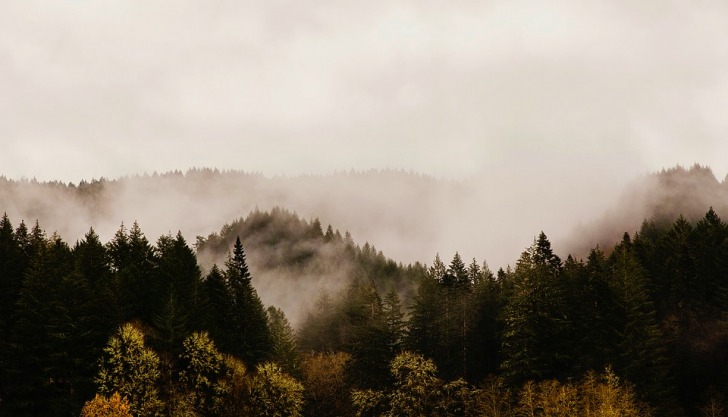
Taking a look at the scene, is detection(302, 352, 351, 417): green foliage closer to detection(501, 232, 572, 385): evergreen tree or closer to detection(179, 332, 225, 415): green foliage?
detection(179, 332, 225, 415): green foliage

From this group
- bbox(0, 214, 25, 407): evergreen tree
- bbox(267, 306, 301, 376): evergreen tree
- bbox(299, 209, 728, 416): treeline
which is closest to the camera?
bbox(0, 214, 25, 407): evergreen tree

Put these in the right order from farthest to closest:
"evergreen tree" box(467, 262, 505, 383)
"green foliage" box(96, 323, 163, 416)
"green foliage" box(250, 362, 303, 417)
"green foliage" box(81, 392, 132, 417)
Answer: "evergreen tree" box(467, 262, 505, 383) < "green foliage" box(250, 362, 303, 417) < "green foliage" box(96, 323, 163, 416) < "green foliage" box(81, 392, 132, 417)

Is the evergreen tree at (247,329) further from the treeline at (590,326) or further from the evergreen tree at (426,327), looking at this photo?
the evergreen tree at (426,327)

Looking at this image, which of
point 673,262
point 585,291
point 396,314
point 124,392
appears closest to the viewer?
point 124,392

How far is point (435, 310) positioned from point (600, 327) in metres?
24.4

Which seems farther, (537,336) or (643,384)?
(537,336)

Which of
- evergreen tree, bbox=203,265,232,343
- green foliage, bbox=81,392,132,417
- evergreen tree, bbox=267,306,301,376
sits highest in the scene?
evergreen tree, bbox=203,265,232,343

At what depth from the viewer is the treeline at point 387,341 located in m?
61.2

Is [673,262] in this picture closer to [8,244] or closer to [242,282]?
[242,282]

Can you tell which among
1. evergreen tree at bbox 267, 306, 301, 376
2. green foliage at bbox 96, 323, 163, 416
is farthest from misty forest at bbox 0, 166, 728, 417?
evergreen tree at bbox 267, 306, 301, 376

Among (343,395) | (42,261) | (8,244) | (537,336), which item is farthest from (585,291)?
(8,244)

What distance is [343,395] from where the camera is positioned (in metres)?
88.9

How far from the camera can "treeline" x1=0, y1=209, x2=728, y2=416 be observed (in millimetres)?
61219

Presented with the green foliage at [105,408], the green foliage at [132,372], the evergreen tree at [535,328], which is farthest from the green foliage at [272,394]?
the evergreen tree at [535,328]
